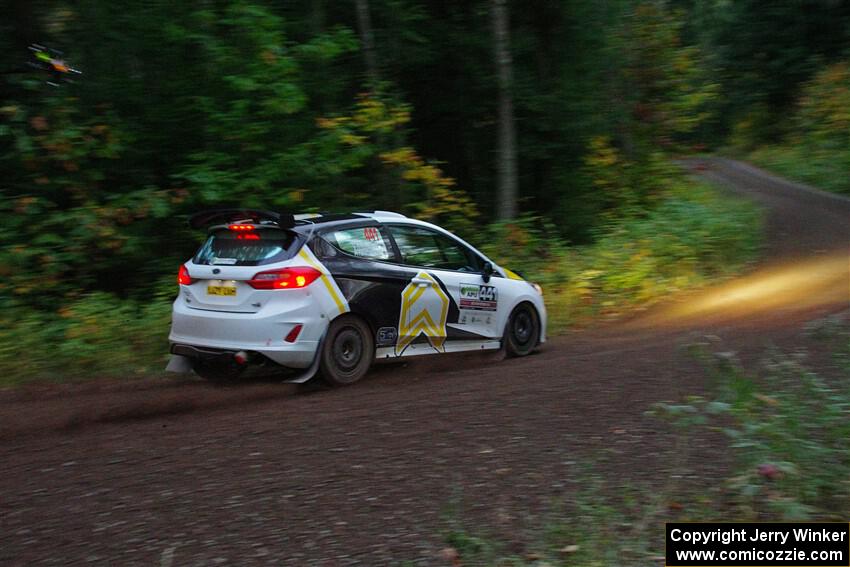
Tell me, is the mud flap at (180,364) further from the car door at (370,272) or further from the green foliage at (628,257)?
the green foliage at (628,257)

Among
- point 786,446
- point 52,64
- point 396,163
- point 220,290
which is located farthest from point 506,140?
point 786,446

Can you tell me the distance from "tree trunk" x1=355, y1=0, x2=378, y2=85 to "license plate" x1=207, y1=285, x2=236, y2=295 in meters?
7.93

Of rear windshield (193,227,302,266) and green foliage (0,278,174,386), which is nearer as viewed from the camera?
rear windshield (193,227,302,266)

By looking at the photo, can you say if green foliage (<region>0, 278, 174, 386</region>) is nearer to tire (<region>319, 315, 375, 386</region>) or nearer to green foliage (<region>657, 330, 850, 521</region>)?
tire (<region>319, 315, 375, 386</region>)

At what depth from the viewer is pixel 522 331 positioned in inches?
435

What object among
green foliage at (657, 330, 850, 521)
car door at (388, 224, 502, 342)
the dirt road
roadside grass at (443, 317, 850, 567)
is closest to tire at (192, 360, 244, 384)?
the dirt road

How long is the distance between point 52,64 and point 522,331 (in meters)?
7.18

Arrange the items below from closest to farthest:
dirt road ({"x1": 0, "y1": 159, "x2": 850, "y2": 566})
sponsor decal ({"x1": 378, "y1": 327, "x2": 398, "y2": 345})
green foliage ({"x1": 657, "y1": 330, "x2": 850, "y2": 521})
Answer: dirt road ({"x1": 0, "y1": 159, "x2": 850, "y2": 566}), green foliage ({"x1": 657, "y1": 330, "x2": 850, "y2": 521}), sponsor decal ({"x1": 378, "y1": 327, "x2": 398, "y2": 345})

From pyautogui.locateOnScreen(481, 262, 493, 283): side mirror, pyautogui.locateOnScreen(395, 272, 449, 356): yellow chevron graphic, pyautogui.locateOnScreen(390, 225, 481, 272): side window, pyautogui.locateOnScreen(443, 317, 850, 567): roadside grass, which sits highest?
pyautogui.locateOnScreen(390, 225, 481, 272): side window

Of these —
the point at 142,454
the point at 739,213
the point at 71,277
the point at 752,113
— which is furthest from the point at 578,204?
the point at 752,113

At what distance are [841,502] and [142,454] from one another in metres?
4.41

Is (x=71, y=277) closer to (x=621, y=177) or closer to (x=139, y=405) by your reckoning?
(x=139, y=405)

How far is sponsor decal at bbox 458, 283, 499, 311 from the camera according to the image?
10.1 meters

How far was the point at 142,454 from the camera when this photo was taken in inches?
247
